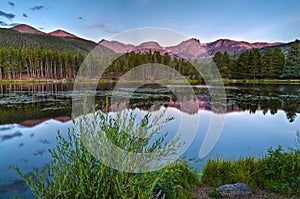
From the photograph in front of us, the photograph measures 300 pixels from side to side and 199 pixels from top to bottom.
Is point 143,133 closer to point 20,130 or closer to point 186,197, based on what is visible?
point 186,197

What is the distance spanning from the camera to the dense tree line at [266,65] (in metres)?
53.1

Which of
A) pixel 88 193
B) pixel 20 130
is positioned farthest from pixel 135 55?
pixel 88 193

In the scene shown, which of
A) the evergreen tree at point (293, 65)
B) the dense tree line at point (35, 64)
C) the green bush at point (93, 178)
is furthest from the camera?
the dense tree line at point (35, 64)

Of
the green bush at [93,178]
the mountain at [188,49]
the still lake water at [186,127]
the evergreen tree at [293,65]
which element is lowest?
the still lake water at [186,127]

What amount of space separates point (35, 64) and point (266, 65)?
236 feet

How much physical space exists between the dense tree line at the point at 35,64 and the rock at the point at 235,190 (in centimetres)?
8094

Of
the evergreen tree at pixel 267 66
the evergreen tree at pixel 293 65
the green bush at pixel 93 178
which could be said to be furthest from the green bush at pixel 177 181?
the evergreen tree at pixel 267 66

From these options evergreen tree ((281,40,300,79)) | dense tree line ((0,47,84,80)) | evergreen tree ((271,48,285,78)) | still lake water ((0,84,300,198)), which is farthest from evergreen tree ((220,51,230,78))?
dense tree line ((0,47,84,80))

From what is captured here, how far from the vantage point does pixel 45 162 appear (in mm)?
7934

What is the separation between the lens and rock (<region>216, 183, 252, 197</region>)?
182 inches

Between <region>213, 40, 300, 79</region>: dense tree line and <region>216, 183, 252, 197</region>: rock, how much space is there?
57987 millimetres

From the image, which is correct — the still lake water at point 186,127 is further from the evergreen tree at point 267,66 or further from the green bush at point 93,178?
the evergreen tree at point 267,66

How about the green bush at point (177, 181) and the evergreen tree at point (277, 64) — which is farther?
the evergreen tree at point (277, 64)

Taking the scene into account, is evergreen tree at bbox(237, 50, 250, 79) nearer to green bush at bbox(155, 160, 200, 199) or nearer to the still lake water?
the still lake water
